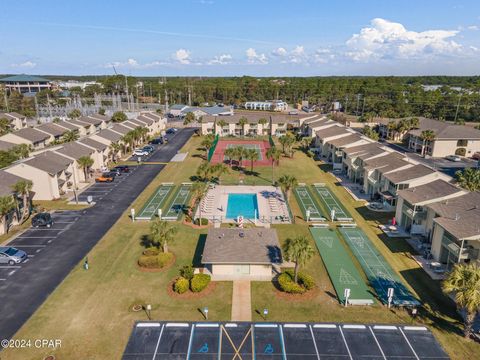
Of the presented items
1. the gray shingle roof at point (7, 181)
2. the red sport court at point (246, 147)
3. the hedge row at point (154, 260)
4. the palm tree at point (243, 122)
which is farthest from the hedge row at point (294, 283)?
the palm tree at point (243, 122)

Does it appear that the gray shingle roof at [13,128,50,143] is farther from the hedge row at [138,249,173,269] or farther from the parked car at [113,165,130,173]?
the hedge row at [138,249,173,269]

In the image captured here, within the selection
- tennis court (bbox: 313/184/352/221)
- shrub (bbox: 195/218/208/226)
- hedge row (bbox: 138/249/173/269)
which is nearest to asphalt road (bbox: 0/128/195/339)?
hedge row (bbox: 138/249/173/269)

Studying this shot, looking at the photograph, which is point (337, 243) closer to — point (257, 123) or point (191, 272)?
point (191, 272)

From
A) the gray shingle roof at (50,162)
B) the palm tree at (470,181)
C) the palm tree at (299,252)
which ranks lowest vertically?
the palm tree at (299,252)

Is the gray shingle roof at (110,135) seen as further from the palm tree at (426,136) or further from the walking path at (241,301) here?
the palm tree at (426,136)

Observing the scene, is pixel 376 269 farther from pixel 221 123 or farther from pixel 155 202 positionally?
pixel 221 123

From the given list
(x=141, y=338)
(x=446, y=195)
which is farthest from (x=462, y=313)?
(x=141, y=338)
